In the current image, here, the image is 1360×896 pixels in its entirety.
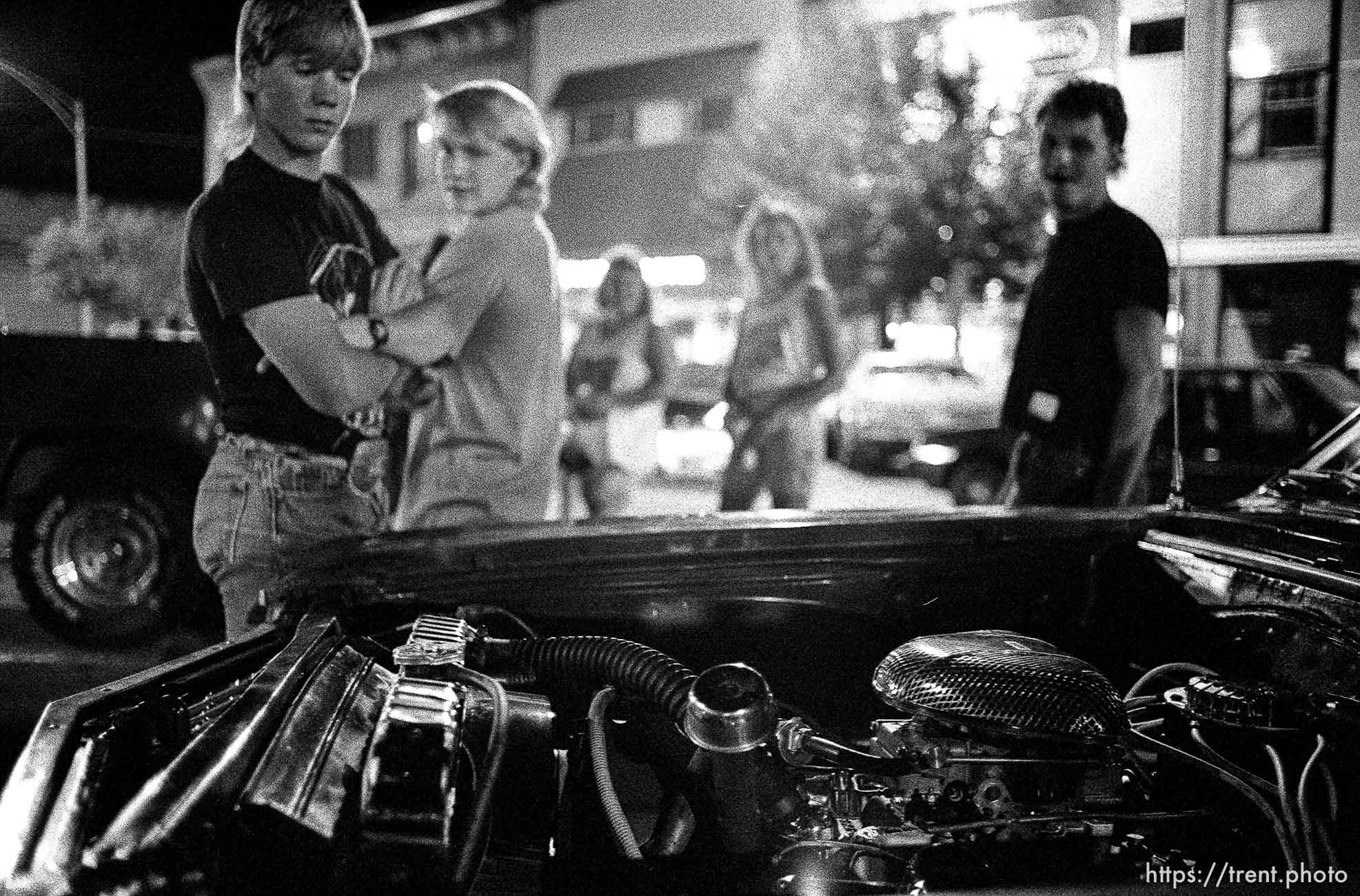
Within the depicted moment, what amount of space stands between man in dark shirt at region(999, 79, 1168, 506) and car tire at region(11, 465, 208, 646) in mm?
3434

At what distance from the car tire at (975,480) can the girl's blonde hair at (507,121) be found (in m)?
8.26

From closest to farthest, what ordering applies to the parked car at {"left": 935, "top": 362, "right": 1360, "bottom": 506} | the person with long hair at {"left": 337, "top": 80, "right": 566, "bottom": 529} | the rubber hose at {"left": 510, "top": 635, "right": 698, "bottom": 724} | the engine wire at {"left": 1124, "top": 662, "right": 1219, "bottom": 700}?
the rubber hose at {"left": 510, "top": 635, "right": 698, "bottom": 724}
the engine wire at {"left": 1124, "top": 662, "right": 1219, "bottom": 700}
the person with long hair at {"left": 337, "top": 80, "right": 566, "bottom": 529}
the parked car at {"left": 935, "top": 362, "right": 1360, "bottom": 506}

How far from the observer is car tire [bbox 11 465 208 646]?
5168mm

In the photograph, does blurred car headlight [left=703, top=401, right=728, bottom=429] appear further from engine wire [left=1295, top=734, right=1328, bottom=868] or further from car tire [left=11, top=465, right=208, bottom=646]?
engine wire [left=1295, top=734, right=1328, bottom=868]

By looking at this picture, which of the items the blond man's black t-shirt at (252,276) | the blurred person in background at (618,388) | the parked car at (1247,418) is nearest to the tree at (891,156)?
the parked car at (1247,418)

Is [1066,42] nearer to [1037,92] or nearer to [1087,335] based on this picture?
[1037,92]

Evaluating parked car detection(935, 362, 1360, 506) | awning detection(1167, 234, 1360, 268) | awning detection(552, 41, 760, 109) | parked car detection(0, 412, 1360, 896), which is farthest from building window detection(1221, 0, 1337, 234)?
awning detection(552, 41, 760, 109)

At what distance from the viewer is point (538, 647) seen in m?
1.90

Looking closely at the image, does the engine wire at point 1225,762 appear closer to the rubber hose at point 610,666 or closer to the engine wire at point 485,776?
the rubber hose at point 610,666

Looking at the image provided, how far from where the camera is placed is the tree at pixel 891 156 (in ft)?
69.1

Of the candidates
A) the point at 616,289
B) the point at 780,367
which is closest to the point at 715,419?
the point at 616,289

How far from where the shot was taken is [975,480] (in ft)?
36.7

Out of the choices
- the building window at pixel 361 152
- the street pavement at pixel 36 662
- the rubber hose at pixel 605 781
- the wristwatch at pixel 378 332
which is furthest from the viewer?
the building window at pixel 361 152

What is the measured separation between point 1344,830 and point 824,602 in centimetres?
100
